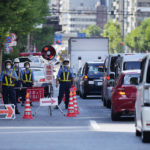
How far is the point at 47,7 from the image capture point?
8594 cm

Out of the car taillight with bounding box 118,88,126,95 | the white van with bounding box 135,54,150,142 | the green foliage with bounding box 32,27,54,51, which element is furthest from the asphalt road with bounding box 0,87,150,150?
the green foliage with bounding box 32,27,54,51

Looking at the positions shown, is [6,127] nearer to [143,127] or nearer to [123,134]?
[123,134]

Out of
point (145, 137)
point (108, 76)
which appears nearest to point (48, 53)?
point (108, 76)

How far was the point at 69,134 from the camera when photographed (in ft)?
54.4

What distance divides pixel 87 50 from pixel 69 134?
3431cm

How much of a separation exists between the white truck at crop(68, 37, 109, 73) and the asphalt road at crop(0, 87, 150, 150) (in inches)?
1070

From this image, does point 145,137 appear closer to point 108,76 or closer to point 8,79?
point 8,79

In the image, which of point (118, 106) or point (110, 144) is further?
point (118, 106)

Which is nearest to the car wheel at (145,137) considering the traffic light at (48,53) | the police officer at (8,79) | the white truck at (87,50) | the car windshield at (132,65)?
the police officer at (8,79)

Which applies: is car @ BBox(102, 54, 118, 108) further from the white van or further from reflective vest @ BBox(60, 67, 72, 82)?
the white van

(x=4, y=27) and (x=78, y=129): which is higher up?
(x=4, y=27)

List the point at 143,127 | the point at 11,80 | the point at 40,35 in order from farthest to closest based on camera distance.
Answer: the point at 40,35 → the point at 11,80 → the point at 143,127

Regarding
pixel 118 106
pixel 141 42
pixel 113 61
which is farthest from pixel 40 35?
pixel 118 106

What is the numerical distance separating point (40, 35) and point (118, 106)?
85.0 m
